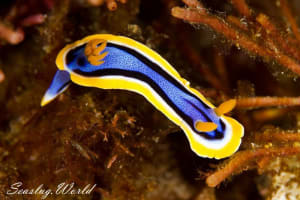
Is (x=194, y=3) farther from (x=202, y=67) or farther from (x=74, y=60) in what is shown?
(x=74, y=60)

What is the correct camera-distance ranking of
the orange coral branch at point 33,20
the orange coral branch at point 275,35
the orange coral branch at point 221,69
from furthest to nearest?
the orange coral branch at point 221,69 < the orange coral branch at point 33,20 < the orange coral branch at point 275,35

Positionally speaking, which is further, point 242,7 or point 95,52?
point 242,7

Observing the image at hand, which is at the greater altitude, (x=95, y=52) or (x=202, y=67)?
(x=95, y=52)

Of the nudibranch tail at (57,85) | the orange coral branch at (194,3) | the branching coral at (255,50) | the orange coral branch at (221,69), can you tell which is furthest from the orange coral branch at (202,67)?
the nudibranch tail at (57,85)

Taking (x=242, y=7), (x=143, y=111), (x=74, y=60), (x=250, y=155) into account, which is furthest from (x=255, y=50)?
(x=74, y=60)

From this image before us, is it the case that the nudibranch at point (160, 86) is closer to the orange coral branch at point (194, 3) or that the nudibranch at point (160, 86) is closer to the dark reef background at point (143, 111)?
the dark reef background at point (143, 111)

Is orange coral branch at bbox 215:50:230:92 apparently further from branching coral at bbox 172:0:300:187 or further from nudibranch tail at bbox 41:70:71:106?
nudibranch tail at bbox 41:70:71:106
